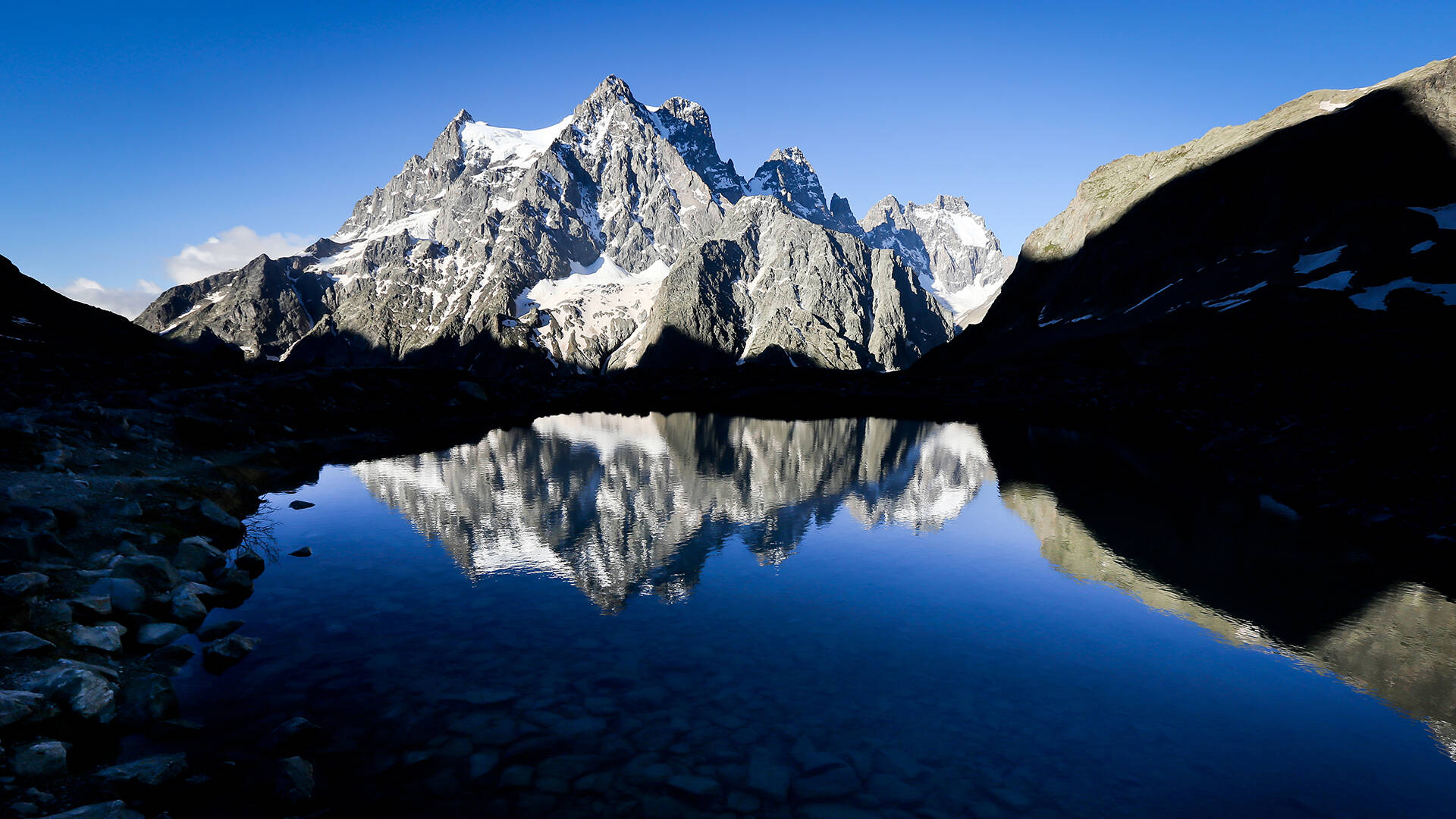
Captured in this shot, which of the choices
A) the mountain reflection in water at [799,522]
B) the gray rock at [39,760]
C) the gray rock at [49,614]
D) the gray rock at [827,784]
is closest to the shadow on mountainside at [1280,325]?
the mountain reflection in water at [799,522]

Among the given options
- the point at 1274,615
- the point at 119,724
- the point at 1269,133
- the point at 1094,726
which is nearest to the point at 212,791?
the point at 119,724

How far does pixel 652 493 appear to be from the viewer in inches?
1391

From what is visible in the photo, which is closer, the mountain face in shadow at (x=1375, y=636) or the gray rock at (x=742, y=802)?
the gray rock at (x=742, y=802)

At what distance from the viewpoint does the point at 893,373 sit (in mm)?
116062

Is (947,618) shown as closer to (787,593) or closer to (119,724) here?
(787,593)

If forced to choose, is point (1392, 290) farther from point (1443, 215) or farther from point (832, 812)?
point (832, 812)

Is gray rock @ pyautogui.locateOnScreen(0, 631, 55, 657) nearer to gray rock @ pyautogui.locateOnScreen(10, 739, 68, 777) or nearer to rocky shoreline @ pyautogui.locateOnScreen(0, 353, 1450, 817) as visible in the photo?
rocky shoreline @ pyautogui.locateOnScreen(0, 353, 1450, 817)

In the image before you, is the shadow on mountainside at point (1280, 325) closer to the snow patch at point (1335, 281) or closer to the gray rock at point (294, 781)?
the snow patch at point (1335, 281)

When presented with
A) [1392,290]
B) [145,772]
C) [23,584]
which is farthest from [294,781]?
[1392,290]

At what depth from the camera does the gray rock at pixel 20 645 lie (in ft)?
40.6

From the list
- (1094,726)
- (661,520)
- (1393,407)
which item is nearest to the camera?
(1094,726)

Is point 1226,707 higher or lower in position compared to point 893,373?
lower

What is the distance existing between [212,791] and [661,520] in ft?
64.5

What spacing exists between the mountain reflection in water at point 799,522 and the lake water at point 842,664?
165 mm
